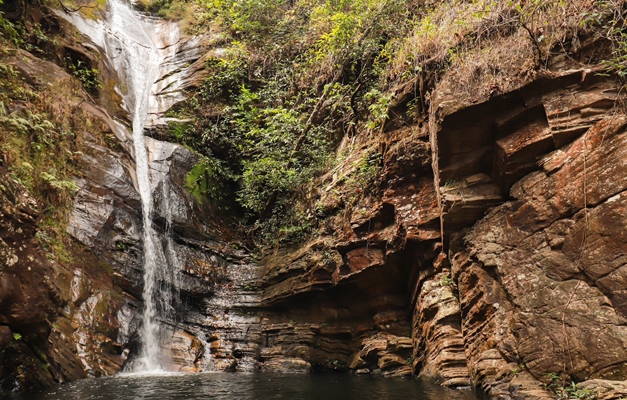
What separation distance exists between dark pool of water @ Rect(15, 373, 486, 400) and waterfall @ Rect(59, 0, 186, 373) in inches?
96.0

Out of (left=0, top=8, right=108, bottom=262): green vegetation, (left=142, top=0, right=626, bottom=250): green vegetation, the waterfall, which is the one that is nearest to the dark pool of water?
the waterfall

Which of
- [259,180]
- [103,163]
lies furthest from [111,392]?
[259,180]

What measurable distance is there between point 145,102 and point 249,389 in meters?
13.4

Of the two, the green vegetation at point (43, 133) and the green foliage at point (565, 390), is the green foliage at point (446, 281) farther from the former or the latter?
the green vegetation at point (43, 133)

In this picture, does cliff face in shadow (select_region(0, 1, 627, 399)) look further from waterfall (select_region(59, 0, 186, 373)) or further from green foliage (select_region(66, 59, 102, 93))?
green foliage (select_region(66, 59, 102, 93))

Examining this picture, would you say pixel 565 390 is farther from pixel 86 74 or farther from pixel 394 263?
pixel 86 74

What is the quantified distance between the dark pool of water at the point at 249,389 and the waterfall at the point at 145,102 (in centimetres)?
244

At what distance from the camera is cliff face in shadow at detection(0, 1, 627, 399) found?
6.98 metres

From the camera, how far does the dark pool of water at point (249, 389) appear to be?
25.3 ft

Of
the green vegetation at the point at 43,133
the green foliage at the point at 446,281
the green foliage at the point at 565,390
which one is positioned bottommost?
the green foliage at the point at 565,390

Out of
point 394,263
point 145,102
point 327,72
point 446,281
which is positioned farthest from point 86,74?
point 446,281

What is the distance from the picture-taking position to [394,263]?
37.0 ft

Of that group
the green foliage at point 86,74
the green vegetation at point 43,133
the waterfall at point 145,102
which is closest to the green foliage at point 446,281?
the waterfall at point 145,102

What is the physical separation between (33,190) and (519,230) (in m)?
11.5
